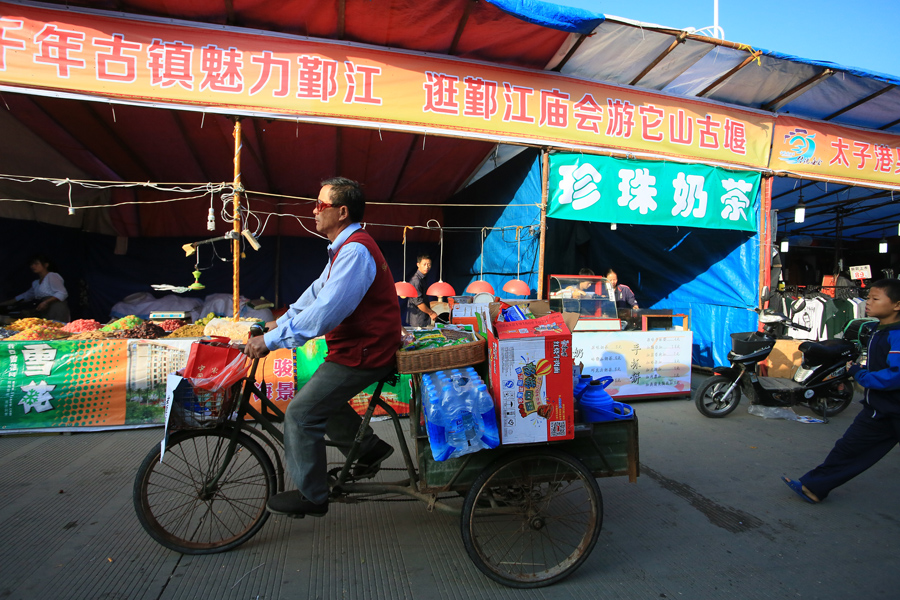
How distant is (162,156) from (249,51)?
3.53 m

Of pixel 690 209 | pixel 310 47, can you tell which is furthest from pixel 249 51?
pixel 690 209

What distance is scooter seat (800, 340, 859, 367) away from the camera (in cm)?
516

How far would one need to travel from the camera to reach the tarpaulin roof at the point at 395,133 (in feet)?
16.1

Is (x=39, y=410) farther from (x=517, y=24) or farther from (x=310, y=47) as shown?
(x=517, y=24)

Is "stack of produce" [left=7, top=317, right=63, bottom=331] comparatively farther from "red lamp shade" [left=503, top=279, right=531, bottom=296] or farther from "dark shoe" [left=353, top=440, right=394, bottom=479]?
"red lamp shade" [left=503, top=279, right=531, bottom=296]

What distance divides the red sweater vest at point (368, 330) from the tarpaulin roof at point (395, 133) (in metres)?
3.82

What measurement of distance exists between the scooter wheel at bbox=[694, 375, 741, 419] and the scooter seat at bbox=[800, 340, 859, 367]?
861mm

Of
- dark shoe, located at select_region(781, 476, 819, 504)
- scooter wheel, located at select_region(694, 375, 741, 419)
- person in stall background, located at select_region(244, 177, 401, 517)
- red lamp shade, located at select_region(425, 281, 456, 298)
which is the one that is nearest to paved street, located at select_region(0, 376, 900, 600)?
dark shoe, located at select_region(781, 476, 819, 504)

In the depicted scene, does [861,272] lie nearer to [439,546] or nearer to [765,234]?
[765,234]

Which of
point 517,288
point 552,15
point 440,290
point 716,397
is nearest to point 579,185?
point 517,288

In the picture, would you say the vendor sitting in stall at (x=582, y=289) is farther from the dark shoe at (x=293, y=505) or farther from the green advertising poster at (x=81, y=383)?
the green advertising poster at (x=81, y=383)

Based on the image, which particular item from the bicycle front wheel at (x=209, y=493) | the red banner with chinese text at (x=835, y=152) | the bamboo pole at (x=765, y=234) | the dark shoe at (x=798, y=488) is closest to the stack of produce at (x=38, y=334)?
the bicycle front wheel at (x=209, y=493)

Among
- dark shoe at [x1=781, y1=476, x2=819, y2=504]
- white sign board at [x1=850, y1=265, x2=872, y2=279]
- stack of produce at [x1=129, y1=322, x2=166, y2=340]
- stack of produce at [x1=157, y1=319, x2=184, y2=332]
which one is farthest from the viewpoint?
white sign board at [x1=850, y1=265, x2=872, y2=279]

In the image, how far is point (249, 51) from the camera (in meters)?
5.06
